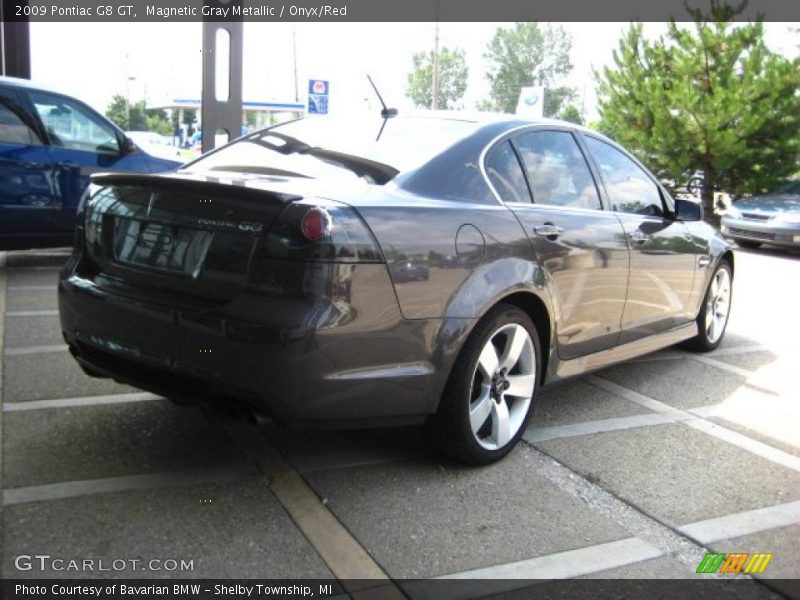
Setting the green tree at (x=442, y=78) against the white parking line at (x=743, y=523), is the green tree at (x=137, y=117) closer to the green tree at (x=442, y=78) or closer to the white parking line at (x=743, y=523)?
the green tree at (x=442, y=78)

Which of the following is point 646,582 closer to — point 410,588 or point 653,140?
point 410,588

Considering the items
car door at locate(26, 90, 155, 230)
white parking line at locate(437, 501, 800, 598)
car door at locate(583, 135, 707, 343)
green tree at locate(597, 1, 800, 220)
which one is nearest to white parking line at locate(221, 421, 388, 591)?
white parking line at locate(437, 501, 800, 598)

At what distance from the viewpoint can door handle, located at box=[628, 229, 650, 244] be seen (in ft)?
14.2

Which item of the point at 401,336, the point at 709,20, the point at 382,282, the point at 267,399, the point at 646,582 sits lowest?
the point at 646,582

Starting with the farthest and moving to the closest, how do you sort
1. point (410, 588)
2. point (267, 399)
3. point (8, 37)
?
point (8, 37) → point (267, 399) → point (410, 588)

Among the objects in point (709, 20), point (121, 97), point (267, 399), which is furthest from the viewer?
point (121, 97)

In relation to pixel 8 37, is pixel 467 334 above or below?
below

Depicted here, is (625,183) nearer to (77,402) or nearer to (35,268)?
(77,402)

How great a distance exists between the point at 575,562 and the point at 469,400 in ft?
2.64

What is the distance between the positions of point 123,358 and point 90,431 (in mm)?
715

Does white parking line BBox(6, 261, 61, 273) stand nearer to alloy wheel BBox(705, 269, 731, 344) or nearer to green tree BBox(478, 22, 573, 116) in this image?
alloy wheel BBox(705, 269, 731, 344)

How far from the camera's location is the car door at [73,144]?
734 cm

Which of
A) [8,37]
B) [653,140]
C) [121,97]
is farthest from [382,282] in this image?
[121,97]

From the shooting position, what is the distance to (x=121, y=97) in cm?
7944
